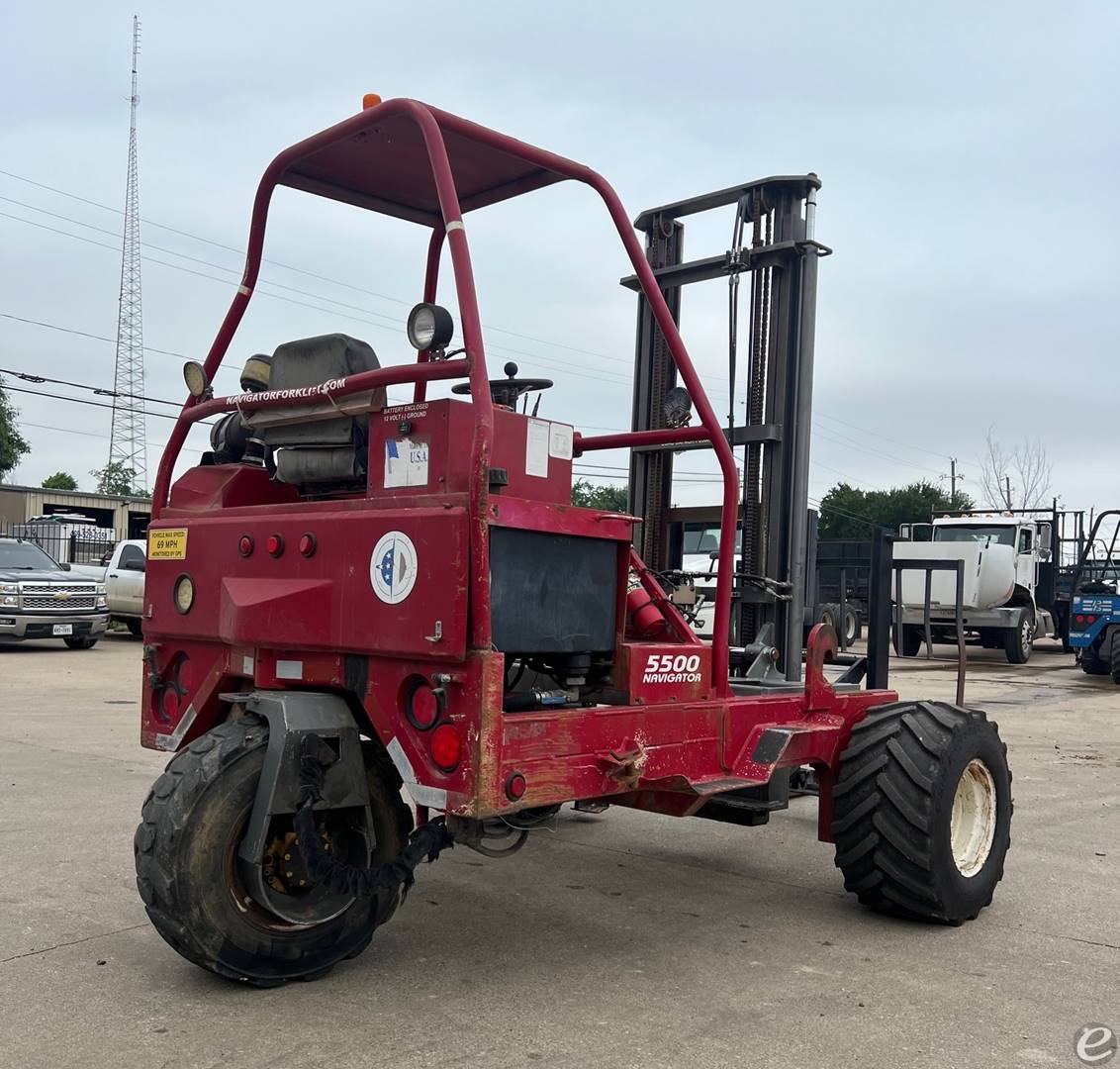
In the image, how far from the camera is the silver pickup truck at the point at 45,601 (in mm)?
17766

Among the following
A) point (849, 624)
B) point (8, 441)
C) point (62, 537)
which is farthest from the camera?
point (8, 441)

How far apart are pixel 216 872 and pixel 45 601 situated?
15.9 meters

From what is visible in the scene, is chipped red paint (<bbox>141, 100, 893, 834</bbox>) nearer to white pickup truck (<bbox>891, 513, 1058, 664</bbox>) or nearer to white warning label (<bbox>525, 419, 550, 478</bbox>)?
white warning label (<bbox>525, 419, 550, 478</bbox>)

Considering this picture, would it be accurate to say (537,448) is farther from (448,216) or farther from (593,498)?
(593,498)

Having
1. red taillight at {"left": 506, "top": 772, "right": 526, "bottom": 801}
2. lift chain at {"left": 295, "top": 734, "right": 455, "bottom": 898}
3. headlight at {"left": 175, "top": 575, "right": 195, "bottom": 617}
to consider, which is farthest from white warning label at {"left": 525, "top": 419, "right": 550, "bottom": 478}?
headlight at {"left": 175, "top": 575, "right": 195, "bottom": 617}

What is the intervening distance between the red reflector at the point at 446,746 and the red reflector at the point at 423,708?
0.04m

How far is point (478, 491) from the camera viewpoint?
352cm

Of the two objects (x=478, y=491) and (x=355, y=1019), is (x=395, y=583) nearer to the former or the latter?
(x=478, y=491)

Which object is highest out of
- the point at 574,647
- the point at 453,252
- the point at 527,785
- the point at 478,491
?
the point at 453,252

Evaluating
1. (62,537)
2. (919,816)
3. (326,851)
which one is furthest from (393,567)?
(62,537)

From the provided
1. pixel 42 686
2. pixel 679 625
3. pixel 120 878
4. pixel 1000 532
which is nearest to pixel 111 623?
pixel 42 686

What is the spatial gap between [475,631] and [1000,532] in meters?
21.9

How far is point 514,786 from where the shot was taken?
3629 mm

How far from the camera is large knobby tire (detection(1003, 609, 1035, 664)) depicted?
22078mm
